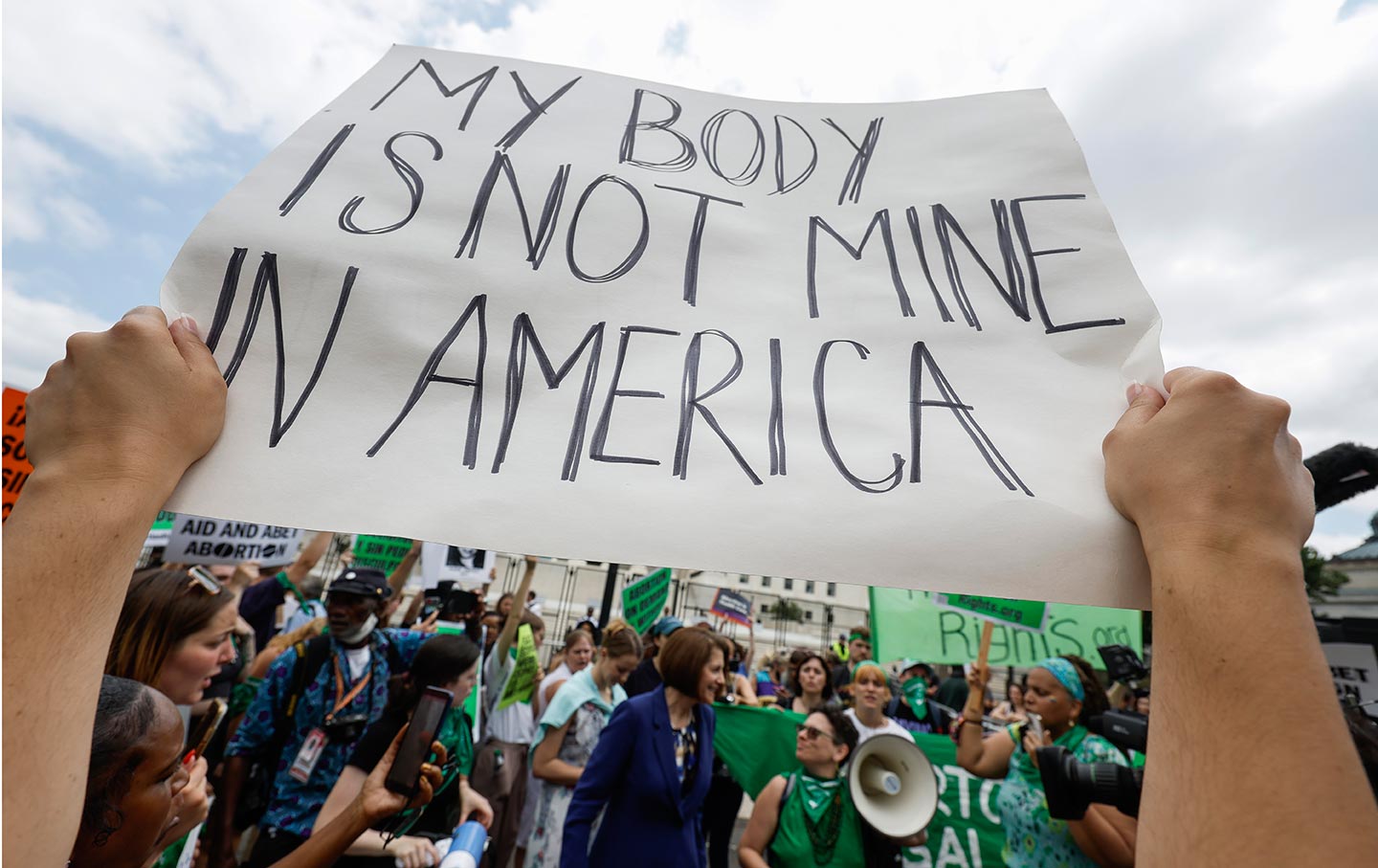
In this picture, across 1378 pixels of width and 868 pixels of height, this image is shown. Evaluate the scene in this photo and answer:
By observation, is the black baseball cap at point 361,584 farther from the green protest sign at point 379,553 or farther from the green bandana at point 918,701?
the green bandana at point 918,701

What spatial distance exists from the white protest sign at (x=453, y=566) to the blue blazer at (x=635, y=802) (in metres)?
3.40

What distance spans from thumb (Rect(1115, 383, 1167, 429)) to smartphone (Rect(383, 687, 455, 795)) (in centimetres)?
207

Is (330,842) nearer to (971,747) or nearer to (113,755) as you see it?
(113,755)

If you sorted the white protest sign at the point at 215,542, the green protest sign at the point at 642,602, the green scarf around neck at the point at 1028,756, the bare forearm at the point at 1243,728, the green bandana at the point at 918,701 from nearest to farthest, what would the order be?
1. the bare forearm at the point at 1243,728
2. the green scarf around neck at the point at 1028,756
3. the white protest sign at the point at 215,542
4. the green protest sign at the point at 642,602
5. the green bandana at the point at 918,701

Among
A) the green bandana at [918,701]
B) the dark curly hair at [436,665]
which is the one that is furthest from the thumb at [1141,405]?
the green bandana at [918,701]

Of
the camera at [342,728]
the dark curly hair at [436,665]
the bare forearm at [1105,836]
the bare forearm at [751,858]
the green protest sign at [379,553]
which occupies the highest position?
the green protest sign at [379,553]

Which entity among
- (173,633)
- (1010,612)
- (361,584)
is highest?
(1010,612)

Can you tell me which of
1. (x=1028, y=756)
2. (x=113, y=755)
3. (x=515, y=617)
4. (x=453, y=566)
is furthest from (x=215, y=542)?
(x=1028, y=756)

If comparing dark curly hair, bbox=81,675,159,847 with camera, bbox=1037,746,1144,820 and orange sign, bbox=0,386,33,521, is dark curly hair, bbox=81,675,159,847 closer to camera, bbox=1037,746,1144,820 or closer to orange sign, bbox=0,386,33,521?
camera, bbox=1037,746,1144,820

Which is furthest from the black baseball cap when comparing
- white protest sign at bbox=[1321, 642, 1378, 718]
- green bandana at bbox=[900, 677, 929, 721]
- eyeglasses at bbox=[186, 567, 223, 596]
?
green bandana at bbox=[900, 677, 929, 721]

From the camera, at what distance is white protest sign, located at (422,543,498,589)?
253 inches

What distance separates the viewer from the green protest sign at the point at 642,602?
22.0 feet

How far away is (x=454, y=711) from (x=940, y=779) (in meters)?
3.06

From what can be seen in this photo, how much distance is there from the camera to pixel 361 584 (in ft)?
11.6
